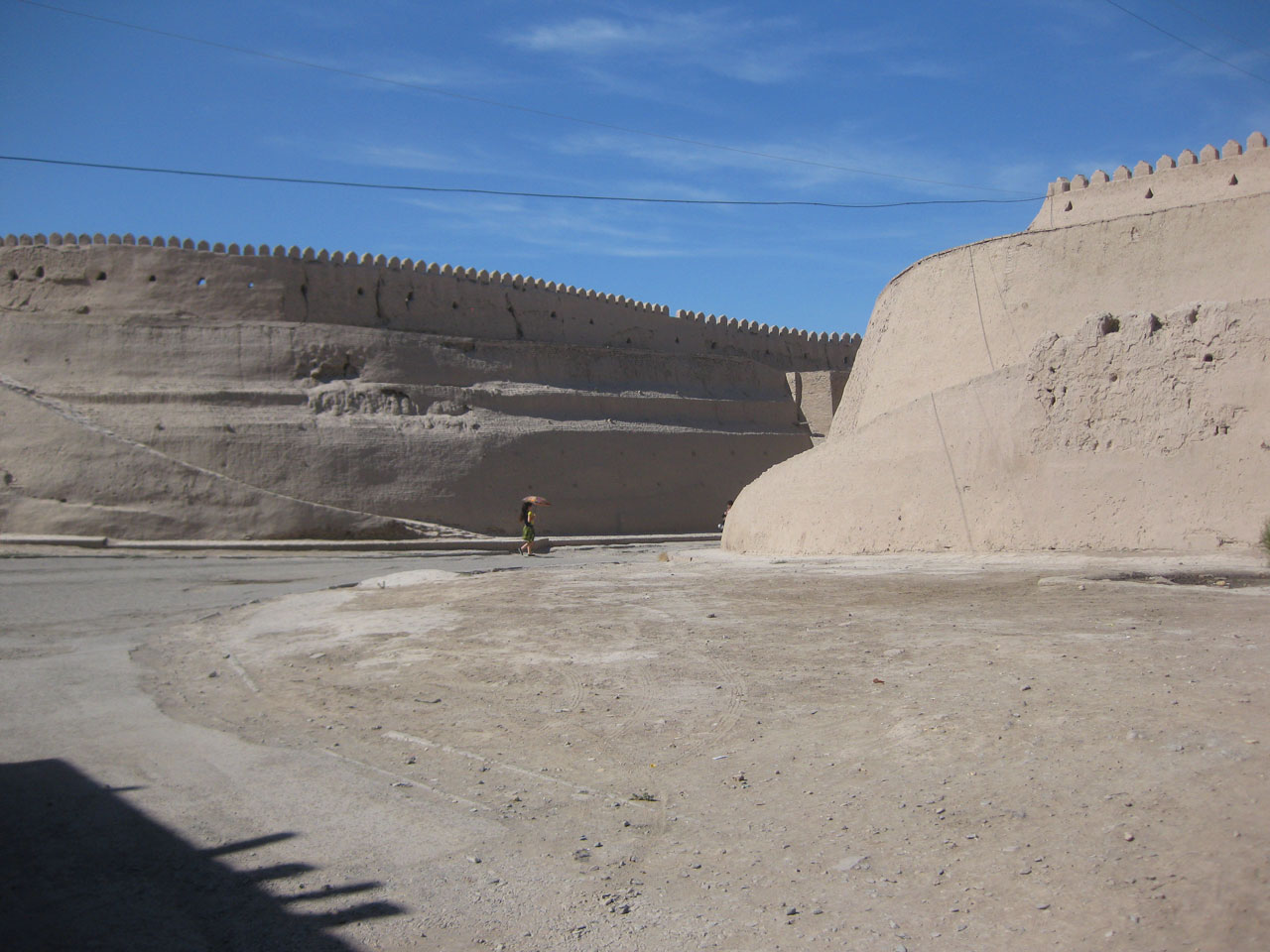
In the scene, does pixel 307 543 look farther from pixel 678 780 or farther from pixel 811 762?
pixel 811 762

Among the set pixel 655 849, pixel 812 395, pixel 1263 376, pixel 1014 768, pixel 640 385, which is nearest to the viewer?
pixel 655 849

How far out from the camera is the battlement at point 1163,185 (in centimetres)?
1143

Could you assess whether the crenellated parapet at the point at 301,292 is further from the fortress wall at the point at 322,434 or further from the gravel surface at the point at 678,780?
the gravel surface at the point at 678,780

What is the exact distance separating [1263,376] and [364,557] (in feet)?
44.8

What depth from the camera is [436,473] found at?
22.9 metres

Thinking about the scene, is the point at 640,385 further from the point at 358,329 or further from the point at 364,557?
the point at 364,557

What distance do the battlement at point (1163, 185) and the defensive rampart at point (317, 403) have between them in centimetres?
1373

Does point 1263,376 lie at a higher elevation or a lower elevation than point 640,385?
lower

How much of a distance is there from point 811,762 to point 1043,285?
29.0 feet

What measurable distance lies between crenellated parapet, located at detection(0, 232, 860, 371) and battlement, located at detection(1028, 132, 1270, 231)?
15.6 m

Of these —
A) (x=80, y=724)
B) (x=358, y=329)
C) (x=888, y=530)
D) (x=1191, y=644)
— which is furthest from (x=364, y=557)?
(x=1191, y=644)

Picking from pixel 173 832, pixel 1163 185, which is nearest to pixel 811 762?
pixel 173 832

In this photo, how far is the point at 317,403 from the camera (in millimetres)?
22562

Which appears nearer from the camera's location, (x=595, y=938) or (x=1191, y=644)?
(x=595, y=938)
